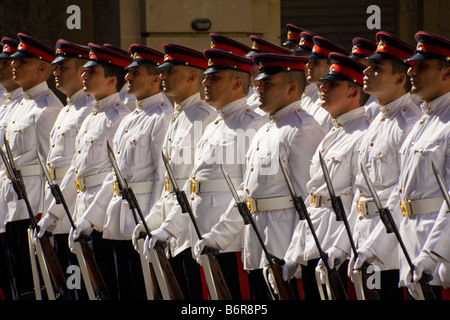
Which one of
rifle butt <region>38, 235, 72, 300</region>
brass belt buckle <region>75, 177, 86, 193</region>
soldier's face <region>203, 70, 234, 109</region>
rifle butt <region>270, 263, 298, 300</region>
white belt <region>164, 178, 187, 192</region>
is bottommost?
rifle butt <region>38, 235, 72, 300</region>

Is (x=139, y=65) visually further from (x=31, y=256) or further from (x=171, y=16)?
(x=171, y=16)

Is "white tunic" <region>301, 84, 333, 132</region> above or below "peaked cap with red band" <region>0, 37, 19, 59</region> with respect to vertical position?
below

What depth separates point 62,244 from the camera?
9578 millimetres

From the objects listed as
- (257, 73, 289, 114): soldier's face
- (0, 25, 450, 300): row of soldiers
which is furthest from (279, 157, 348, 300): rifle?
(257, 73, 289, 114): soldier's face

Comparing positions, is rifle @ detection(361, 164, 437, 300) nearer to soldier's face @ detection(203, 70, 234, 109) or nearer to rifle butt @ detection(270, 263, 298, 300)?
rifle butt @ detection(270, 263, 298, 300)

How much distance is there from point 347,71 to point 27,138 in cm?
334

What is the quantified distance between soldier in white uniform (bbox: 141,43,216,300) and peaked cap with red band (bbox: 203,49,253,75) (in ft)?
1.35

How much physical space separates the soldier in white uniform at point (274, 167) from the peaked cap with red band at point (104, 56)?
193cm

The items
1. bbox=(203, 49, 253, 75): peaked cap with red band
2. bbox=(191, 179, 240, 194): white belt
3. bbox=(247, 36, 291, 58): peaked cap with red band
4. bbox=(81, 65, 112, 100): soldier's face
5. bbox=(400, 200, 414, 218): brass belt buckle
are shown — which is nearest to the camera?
bbox=(400, 200, 414, 218): brass belt buckle

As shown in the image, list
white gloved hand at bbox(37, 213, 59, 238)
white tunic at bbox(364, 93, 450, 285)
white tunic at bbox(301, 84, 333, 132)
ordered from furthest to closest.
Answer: white gloved hand at bbox(37, 213, 59, 238)
white tunic at bbox(301, 84, 333, 132)
white tunic at bbox(364, 93, 450, 285)

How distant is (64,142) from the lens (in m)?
9.46

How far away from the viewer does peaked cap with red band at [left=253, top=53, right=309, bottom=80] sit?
300 inches

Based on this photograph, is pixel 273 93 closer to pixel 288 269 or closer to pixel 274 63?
pixel 274 63

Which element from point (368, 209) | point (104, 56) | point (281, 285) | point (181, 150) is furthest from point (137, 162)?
point (368, 209)
